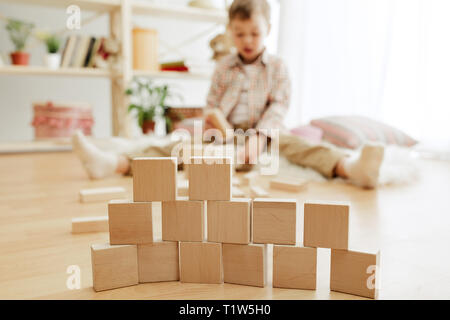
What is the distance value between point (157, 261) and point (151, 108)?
1.73 metres

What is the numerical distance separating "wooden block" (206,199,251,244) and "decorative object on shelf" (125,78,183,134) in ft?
5.53

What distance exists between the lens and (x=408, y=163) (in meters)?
1.49

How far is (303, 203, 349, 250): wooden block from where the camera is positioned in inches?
22.7

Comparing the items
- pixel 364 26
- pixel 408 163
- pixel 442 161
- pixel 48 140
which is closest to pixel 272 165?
pixel 408 163

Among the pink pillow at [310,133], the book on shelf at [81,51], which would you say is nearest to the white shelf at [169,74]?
the book on shelf at [81,51]

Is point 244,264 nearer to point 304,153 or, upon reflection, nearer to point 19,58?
point 304,153

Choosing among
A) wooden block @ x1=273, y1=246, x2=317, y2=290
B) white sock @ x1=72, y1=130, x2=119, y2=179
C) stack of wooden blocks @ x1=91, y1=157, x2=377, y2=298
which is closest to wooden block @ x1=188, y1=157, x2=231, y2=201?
stack of wooden blocks @ x1=91, y1=157, x2=377, y2=298

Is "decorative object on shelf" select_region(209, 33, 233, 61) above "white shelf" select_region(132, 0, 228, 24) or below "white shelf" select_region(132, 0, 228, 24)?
below

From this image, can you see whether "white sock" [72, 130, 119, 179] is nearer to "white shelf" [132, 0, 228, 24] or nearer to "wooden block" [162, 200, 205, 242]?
"wooden block" [162, 200, 205, 242]

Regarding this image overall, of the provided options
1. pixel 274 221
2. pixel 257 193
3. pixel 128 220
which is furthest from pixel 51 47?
pixel 274 221

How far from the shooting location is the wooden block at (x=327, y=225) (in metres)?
0.58

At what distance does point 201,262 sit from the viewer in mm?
623

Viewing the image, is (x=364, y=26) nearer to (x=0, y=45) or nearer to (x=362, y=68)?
(x=362, y=68)

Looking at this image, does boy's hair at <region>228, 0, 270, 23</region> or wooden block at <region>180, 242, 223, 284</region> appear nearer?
wooden block at <region>180, 242, 223, 284</region>
